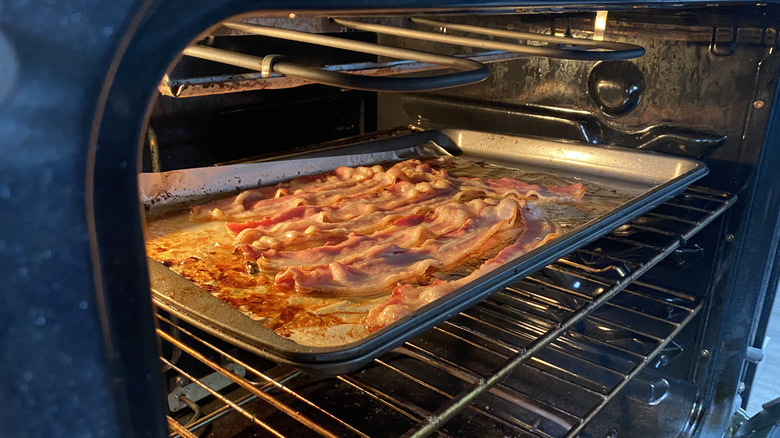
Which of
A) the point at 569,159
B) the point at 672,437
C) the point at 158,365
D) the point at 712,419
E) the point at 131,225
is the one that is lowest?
the point at 712,419

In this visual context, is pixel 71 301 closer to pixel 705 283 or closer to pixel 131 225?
Answer: pixel 131 225

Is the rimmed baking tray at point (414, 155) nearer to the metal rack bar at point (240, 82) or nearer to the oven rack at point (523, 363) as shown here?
the oven rack at point (523, 363)

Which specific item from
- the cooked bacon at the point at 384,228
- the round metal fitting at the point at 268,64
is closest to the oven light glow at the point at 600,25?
the cooked bacon at the point at 384,228

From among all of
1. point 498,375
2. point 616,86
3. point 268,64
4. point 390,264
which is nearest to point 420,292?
point 390,264

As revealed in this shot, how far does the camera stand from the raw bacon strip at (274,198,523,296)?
46.6 inches

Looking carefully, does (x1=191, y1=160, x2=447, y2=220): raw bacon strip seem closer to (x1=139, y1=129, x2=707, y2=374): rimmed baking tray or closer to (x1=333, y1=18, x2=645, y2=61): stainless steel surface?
(x1=139, y1=129, x2=707, y2=374): rimmed baking tray

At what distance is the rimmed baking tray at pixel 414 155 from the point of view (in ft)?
2.57

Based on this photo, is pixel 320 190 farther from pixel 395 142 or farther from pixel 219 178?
pixel 395 142

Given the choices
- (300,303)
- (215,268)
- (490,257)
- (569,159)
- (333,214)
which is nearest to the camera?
(300,303)

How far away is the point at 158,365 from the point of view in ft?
1.38

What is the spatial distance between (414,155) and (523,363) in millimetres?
1013

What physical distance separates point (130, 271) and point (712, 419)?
199 centimetres

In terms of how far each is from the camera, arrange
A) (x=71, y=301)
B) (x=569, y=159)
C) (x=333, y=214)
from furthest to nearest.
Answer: (x=569, y=159) < (x=333, y=214) < (x=71, y=301)

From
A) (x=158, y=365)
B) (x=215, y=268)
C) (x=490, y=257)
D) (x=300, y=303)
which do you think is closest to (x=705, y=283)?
(x=490, y=257)
